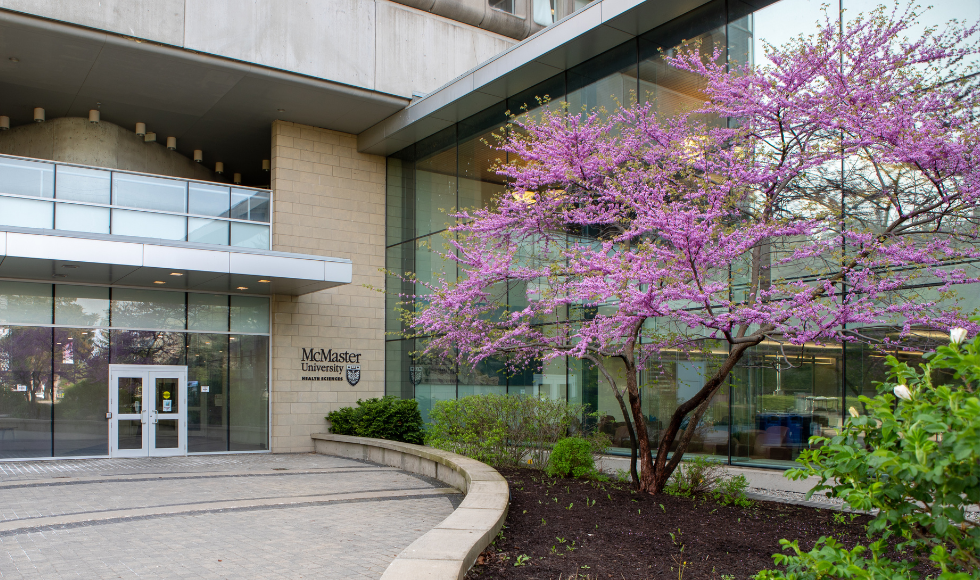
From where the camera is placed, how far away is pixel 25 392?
17047 millimetres

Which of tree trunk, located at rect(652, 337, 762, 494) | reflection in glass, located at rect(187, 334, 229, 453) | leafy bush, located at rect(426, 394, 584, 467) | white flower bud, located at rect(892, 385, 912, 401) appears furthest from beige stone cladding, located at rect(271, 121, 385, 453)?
white flower bud, located at rect(892, 385, 912, 401)

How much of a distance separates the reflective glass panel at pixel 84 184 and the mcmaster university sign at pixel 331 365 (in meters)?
6.29

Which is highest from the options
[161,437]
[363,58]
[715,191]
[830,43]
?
[363,58]

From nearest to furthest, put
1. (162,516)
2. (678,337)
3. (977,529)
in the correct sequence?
1. (977,529)
2. (162,516)
3. (678,337)

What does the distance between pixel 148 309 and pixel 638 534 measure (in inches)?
598

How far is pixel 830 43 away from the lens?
10.2 metres

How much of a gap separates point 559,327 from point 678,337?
5.75 feet

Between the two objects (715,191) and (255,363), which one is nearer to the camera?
(715,191)

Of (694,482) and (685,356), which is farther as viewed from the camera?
(685,356)

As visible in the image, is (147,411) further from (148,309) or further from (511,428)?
(511,428)

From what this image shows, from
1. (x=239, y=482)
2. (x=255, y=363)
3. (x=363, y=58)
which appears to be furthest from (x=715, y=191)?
(x=255, y=363)

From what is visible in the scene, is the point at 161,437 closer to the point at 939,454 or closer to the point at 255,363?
the point at 255,363

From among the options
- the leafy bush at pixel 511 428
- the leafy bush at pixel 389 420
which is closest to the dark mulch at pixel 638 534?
the leafy bush at pixel 511 428

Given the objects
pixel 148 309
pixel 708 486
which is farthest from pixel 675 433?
pixel 148 309
